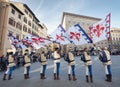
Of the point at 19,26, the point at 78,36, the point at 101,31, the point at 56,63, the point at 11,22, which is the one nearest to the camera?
the point at 101,31

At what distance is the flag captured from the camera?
787 centimetres

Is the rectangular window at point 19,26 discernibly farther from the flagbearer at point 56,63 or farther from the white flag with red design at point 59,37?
the flagbearer at point 56,63

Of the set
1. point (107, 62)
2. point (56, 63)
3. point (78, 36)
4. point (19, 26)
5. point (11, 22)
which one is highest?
point (19, 26)

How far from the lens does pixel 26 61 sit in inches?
334

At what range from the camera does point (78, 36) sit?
26.9 ft

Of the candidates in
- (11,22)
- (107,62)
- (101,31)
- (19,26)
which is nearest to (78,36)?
(101,31)

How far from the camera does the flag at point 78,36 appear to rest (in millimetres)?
7868

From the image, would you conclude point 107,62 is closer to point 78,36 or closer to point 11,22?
point 78,36

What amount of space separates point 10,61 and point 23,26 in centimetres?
2977

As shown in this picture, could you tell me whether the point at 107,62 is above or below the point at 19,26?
below

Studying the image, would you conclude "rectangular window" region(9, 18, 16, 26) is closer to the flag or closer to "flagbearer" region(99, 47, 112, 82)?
the flag

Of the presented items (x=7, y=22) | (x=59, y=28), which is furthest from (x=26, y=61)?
(x=7, y=22)

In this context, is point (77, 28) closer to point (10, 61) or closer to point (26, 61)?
point (26, 61)

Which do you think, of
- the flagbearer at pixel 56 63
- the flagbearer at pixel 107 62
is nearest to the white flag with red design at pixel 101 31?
the flagbearer at pixel 107 62
